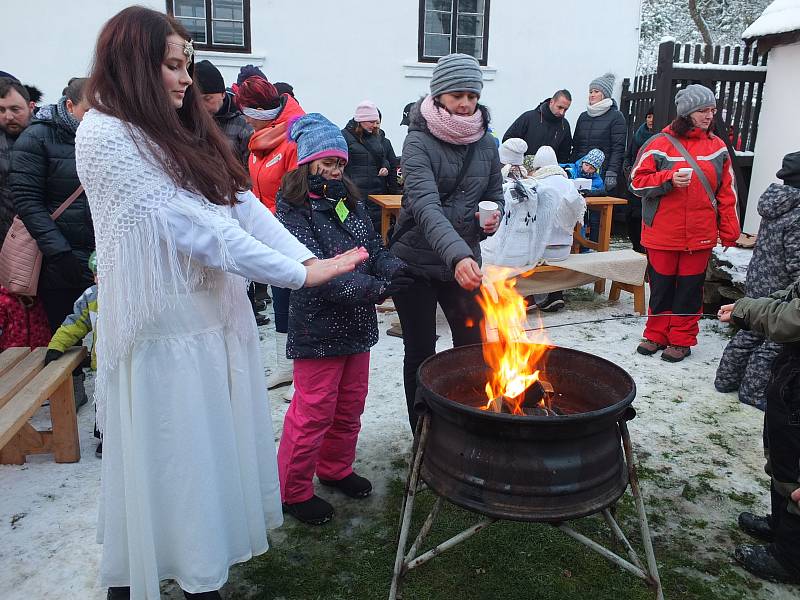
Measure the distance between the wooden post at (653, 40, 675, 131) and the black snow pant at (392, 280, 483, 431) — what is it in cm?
670

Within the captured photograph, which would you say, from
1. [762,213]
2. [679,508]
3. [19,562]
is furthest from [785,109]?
[19,562]

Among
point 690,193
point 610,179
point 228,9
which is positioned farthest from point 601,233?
point 228,9

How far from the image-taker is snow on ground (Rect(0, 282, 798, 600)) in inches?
111

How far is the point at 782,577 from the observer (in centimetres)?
279

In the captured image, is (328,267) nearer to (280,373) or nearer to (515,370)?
(515,370)

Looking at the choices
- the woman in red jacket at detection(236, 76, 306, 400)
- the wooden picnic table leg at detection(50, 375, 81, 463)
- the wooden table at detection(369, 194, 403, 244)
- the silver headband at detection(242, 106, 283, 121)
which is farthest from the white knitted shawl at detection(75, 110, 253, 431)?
the wooden table at detection(369, 194, 403, 244)

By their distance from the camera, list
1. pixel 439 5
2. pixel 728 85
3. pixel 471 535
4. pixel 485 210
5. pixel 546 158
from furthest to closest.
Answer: pixel 439 5, pixel 728 85, pixel 546 158, pixel 485 210, pixel 471 535

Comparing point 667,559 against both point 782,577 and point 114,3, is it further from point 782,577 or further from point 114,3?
point 114,3

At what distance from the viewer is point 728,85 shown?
9273 millimetres

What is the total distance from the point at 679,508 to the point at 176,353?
2.62m

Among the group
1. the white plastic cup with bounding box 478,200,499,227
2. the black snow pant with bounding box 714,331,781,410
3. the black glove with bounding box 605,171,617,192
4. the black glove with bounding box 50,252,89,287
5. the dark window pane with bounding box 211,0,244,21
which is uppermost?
the dark window pane with bounding box 211,0,244,21

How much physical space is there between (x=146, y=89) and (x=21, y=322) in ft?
9.86

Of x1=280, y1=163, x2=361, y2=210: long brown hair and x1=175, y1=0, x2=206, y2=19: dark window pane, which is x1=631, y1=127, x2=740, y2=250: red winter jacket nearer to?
x1=280, y1=163, x2=361, y2=210: long brown hair

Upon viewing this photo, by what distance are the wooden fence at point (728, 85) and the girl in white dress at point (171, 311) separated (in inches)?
317
